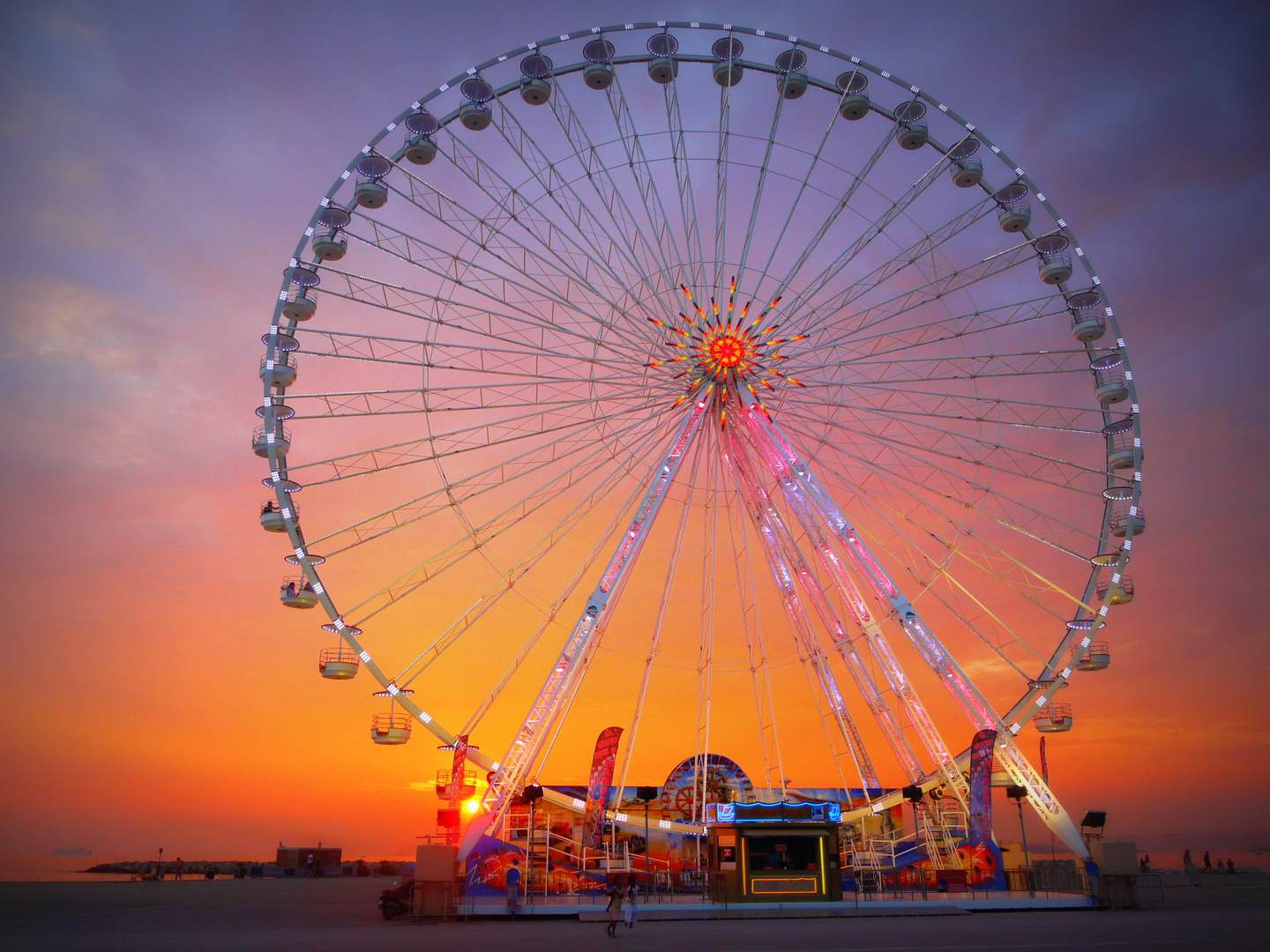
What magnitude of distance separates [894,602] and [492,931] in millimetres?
15217

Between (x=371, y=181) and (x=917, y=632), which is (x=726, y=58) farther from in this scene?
(x=917, y=632)

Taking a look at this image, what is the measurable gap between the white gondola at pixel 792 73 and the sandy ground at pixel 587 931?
2323cm

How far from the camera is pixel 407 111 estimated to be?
2798 cm

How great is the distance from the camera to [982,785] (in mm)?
28328

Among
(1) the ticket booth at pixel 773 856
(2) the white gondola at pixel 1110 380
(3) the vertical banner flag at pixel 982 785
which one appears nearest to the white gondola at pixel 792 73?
(2) the white gondola at pixel 1110 380

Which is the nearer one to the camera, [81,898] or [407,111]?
[407,111]

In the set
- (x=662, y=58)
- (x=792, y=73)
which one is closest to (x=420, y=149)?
(x=662, y=58)

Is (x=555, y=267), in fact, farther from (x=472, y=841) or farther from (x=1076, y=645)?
(x=1076, y=645)

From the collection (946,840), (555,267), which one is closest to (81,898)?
(555,267)

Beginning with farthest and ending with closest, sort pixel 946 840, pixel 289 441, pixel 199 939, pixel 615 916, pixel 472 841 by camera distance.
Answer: pixel 946 840 < pixel 289 441 < pixel 472 841 < pixel 615 916 < pixel 199 939

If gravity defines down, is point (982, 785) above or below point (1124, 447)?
below

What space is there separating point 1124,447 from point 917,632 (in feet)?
30.0

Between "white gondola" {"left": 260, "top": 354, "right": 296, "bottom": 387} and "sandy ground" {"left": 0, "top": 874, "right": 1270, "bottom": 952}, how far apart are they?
14.4 meters

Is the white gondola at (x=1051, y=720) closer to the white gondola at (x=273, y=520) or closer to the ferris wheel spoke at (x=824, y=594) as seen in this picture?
the ferris wheel spoke at (x=824, y=594)
